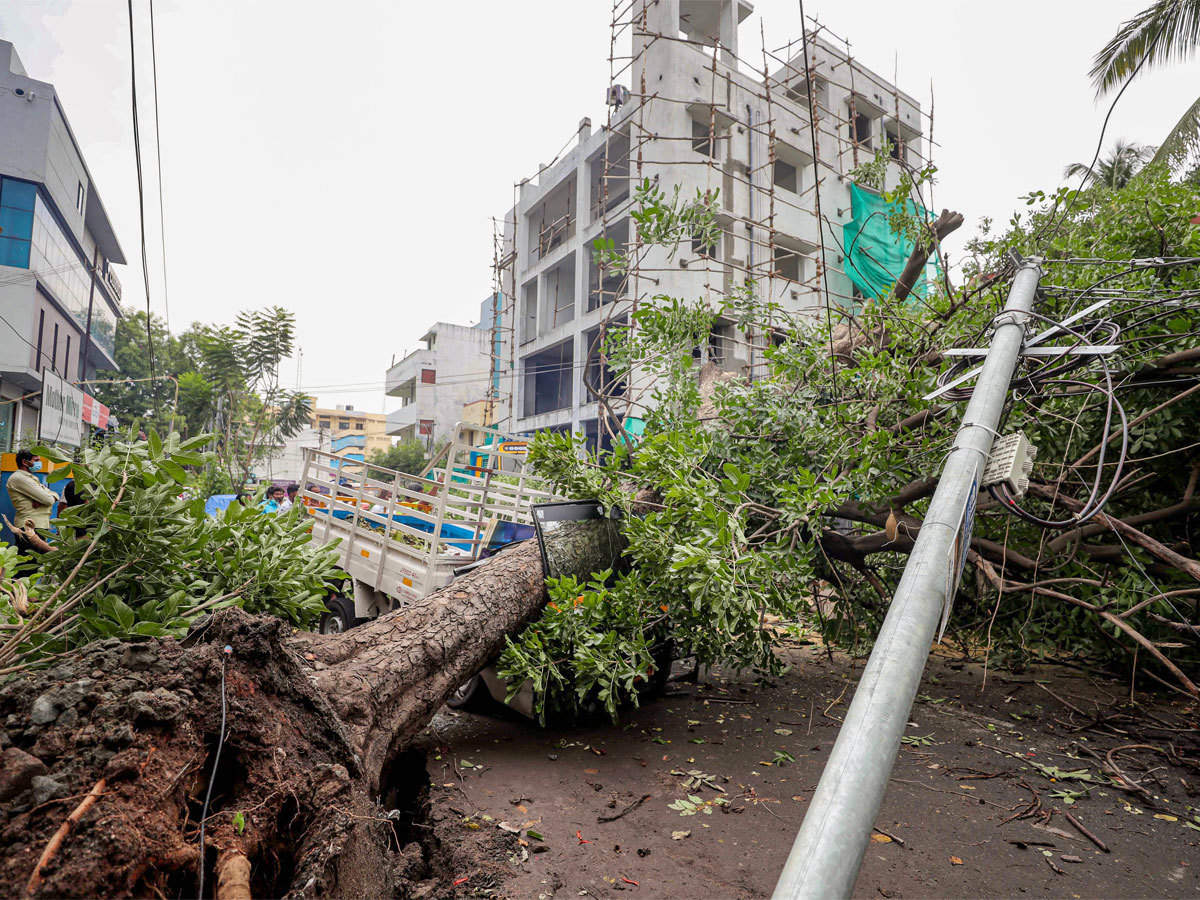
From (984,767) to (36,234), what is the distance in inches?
725

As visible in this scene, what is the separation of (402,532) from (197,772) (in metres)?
4.09

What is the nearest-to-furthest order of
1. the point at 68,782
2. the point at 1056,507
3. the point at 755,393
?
the point at 68,782 → the point at 1056,507 → the point at 755,393

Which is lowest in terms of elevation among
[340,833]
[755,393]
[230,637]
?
[340,833]

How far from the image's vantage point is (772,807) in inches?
139

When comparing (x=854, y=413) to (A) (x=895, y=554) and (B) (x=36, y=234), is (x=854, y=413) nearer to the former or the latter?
(A) (x=895, y=554)

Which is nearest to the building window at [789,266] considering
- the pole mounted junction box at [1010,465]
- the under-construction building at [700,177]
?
the under-construction building at [700,177]

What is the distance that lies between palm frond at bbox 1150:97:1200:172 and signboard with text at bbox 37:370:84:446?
20.3 m

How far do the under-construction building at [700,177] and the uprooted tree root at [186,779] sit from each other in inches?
513

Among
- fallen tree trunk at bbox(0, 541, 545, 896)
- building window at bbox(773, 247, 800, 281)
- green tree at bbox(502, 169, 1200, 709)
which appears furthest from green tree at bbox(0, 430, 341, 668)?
building window at bbox(773, 247, 800, 281)

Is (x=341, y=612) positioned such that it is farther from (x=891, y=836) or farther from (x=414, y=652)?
Answer: (x=891, y=836)

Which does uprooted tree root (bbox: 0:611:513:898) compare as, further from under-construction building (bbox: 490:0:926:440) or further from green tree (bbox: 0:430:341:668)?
under-construction building (bbox: 490:0:926:440)

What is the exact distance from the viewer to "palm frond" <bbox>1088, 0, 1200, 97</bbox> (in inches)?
356

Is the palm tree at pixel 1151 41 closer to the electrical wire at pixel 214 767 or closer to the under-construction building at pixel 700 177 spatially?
the under-construction building at pixel 700 177

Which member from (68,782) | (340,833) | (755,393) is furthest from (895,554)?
(68,782)
